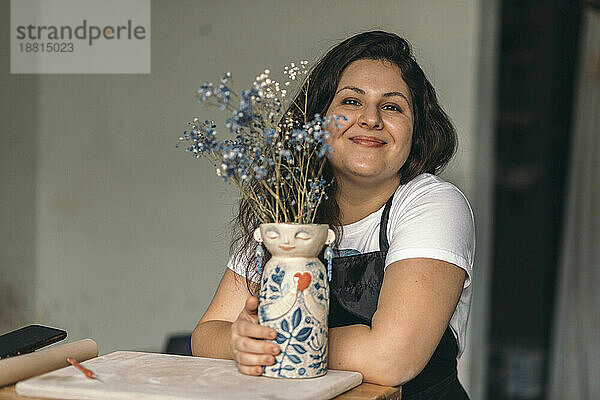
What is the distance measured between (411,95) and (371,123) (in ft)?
0.58

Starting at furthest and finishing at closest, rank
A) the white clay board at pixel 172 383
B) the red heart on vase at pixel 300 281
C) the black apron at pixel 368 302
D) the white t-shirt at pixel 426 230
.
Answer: the black apron at pixel 368 302 < the white t-shirt at pixel 426 230 < the red heart on vase at pixel 300 281 < the white clay board at pixel 172 383

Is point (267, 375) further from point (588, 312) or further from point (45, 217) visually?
point (588, 312)

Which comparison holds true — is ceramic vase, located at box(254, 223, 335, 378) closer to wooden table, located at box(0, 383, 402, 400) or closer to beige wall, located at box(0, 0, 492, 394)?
wooden table, located at box(0, 383, 402, 400)

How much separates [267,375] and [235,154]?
0.36 metres

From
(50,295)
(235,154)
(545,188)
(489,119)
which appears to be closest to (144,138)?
(50,295)

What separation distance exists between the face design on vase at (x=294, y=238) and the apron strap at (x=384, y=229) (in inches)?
18.1

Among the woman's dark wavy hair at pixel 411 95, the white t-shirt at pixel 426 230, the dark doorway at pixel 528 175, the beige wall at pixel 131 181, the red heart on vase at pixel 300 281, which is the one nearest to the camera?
the red heart on vase at pixel 300 281

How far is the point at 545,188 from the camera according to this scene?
4.95 meters

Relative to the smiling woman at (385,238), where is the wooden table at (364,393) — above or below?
below

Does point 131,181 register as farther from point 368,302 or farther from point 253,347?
point 253,347

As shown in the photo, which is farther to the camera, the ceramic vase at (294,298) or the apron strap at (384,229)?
the apron strap at (384,229)

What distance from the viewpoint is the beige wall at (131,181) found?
3.19 m

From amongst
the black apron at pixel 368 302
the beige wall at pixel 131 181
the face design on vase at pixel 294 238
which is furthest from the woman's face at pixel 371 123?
the beige wall at pixel 131 181

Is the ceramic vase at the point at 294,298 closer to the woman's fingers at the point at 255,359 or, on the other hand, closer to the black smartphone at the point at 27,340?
the woman's fingers at the point at 255,359
